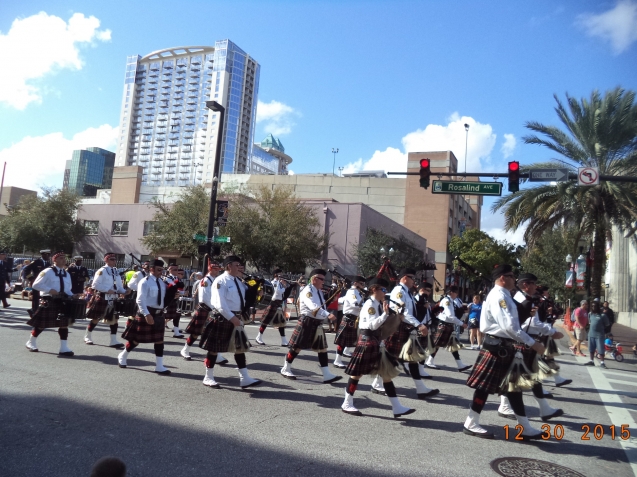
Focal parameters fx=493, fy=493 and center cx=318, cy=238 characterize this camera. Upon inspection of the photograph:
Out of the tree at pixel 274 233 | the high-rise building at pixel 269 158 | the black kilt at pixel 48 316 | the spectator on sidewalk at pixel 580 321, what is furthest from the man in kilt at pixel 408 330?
the high-rise building at pixel 269 158

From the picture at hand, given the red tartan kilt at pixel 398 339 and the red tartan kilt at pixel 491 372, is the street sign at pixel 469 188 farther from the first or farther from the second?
the red tartan kilt at pixel 491 372

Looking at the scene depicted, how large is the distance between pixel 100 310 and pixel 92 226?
1429 inches

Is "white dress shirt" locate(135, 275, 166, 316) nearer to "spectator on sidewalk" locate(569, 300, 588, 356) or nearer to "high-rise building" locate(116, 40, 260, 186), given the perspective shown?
"spectator on sidewalk" locate(569, 300, 588, 356)

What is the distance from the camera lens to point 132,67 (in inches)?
5413

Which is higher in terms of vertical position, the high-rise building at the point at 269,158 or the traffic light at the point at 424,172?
the high-rise building at the point at 269,158

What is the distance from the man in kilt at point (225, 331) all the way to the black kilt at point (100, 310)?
3800 mm

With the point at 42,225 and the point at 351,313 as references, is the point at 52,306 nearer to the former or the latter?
the point at 351,313

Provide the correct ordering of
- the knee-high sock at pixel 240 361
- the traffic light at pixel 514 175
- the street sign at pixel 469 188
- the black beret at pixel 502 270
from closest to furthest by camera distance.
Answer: the black beret at pixel 502 270
the knee-high sock at pixel 240 361
the traffic light at pixel 514 175
the street sign at pixel 469 188

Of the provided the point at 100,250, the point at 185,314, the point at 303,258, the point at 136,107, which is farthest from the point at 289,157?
the point at 185,314

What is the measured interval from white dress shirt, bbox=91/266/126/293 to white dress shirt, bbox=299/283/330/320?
4688 millimetres

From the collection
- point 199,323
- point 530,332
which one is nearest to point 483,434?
point 530,332

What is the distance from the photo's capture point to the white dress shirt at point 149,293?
340 inches

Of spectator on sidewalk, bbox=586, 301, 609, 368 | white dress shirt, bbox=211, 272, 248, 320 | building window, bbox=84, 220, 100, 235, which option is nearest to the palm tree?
spectator on sidewalk, bbox=586, 301, 609, 368

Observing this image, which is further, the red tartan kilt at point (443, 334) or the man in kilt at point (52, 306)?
the red tartan kilt at point (443, 334)
